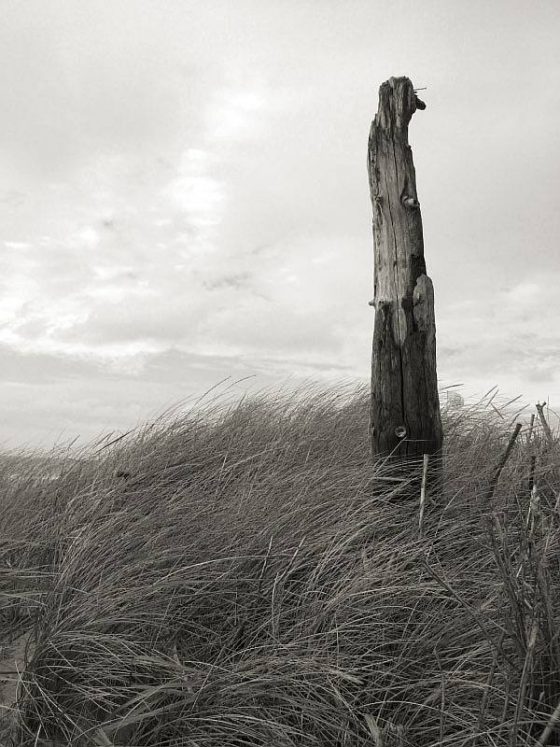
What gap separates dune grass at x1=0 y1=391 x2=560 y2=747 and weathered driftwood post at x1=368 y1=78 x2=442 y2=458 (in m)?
0.32

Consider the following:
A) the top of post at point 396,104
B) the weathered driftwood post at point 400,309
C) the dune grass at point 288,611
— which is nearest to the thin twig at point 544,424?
the dune grass at point 288,611

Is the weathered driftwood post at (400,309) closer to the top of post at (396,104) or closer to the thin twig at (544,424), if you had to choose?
the top of post at (396,104)

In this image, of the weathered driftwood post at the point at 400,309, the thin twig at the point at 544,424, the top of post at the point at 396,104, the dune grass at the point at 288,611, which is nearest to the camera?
the dune grass at the point at 288,611

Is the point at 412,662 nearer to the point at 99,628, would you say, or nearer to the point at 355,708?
the point at 355,708

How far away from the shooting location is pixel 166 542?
3676mm

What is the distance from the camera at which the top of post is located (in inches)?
185

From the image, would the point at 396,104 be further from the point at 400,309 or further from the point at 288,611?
the point at 288,611

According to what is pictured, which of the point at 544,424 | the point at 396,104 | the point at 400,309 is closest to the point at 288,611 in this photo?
the point at 400,309

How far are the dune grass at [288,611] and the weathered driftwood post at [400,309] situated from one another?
0.32 metres

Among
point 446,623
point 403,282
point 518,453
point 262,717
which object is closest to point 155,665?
point 262,717

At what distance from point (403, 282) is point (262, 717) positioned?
9.65 feet

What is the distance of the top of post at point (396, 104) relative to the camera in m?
4.70

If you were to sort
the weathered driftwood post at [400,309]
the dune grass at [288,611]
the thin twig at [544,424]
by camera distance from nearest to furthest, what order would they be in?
the dune grass at [288,611], the weathered driftwood post at [400,309], the thin twig at [544,424]

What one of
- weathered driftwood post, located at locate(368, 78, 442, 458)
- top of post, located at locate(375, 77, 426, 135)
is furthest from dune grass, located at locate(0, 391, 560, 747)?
top of post, located at locate(375, 77, 426, 135)
